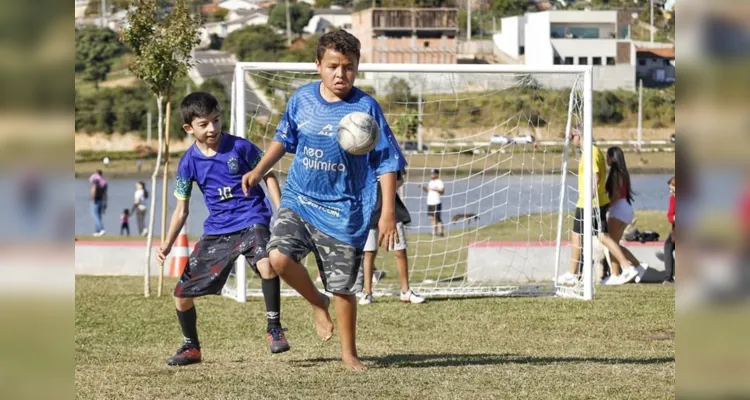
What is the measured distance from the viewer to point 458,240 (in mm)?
22266

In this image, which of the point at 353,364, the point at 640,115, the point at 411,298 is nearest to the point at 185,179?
the point at 353,364

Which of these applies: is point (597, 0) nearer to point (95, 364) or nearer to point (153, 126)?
point (153, 126)

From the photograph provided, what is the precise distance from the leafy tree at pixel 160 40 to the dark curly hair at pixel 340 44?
239 inches

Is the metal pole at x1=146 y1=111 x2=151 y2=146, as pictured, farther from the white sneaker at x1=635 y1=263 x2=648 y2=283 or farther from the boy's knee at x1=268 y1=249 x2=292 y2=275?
the boy's knee at x1=268 y1=249 x2=292 y2=275

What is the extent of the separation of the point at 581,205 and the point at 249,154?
253 inches

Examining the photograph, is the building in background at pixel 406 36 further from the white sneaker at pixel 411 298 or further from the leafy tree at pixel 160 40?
the white sneaker at pixel 411 298

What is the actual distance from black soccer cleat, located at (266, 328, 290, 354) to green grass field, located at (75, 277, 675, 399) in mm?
114

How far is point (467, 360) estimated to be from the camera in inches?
307

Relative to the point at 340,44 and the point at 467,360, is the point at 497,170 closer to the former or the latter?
the point at 467,360

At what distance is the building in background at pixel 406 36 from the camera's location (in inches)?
4500

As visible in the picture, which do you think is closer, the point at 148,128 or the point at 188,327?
the point at 188,327

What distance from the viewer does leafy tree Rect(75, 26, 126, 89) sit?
326 feet

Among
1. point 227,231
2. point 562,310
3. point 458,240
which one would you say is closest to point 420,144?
point 458,240

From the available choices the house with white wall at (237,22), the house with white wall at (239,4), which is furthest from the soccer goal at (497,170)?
the house with white wall at (239,4)
